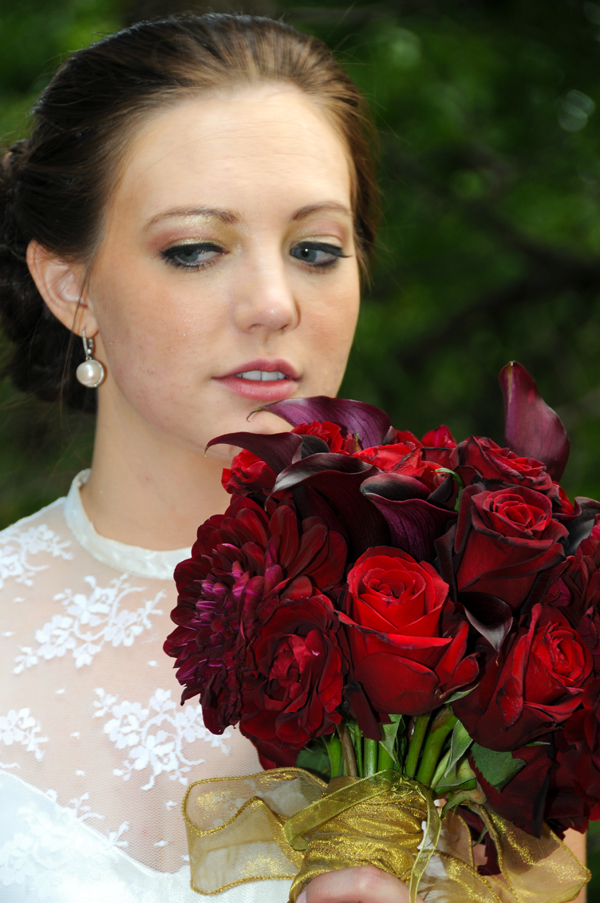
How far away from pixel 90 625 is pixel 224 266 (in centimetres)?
60

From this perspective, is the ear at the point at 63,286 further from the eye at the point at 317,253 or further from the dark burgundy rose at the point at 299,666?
the dark burgundy rose at the point at 299,666

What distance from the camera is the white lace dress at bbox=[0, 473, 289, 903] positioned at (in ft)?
3.90

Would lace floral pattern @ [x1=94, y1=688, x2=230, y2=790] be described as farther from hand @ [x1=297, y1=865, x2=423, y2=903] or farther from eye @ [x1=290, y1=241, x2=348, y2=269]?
eye @ [x1=290, y1=241, x2=348, y2=269]

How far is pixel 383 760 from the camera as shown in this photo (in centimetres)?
85

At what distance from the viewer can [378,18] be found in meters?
2.85

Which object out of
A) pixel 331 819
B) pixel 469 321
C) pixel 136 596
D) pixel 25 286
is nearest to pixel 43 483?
pixel 25 286

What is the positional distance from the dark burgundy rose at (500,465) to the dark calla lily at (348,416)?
13 centimetres

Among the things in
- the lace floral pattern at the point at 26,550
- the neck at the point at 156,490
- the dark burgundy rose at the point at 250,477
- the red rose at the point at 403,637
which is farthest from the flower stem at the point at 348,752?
the lace floral pattern at the point at 26,550

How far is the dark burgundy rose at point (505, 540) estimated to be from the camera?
71 cm

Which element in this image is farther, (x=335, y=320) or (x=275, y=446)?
(x=335, y=320)

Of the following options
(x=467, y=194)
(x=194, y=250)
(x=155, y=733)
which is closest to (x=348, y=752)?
(x=155, y=733)

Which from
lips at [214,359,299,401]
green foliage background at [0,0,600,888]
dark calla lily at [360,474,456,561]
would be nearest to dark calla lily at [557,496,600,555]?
dark calla lily at [360,474,456,561]

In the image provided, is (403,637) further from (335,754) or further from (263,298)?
(263,298)

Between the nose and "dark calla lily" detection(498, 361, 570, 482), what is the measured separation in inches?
15.9
